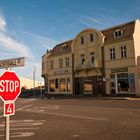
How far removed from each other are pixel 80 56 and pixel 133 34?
1041 centimetres

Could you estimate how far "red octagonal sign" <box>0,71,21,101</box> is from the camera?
3.71 meters

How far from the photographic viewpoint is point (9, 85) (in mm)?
3842

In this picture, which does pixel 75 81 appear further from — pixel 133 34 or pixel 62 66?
pixel 133 34

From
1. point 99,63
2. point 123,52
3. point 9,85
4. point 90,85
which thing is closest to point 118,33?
point 123,52

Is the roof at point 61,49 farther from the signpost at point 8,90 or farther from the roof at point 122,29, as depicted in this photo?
the signpost at point 8,90

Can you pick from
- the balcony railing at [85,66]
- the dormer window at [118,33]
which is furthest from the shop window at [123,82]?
the dormer window at [118,33]

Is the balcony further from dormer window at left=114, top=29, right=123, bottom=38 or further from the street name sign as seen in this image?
the street name sign

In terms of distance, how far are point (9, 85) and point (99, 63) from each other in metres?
30.4

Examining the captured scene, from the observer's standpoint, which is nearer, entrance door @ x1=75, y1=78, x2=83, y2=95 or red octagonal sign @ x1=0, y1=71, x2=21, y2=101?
red octagonal sign @ x1=0, y1=71, x2=21, y2=101

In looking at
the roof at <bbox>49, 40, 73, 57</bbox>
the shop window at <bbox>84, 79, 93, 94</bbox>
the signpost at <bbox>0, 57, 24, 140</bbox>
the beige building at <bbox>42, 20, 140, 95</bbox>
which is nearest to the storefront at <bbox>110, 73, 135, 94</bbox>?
the beige building at <bbox>42, 20, 140, 95</bbox>

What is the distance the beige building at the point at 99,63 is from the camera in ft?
98.5

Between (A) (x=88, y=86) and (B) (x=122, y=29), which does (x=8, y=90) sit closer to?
(B) (x=122, y=29)

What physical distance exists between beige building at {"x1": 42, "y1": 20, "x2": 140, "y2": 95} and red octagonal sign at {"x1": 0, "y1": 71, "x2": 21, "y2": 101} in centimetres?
2681

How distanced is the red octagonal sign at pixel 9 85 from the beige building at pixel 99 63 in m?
26.8
